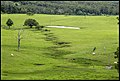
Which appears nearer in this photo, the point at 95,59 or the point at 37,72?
the point at 37,72

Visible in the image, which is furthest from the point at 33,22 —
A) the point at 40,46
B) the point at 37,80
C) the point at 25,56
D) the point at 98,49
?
the point at 37,80

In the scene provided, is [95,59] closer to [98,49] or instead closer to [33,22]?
[98,49]

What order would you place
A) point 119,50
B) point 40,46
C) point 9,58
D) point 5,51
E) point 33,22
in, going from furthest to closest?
point 33,22, point 40,46, point 5,51, point 9,58, point 119,50

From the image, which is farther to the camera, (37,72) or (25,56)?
(25,56)

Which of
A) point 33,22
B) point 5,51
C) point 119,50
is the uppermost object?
point 119,50

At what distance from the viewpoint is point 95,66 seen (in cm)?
7081

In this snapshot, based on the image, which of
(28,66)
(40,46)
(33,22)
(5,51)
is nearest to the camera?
(28,66)

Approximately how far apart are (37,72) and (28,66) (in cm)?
502

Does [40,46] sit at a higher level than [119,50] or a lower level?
lower

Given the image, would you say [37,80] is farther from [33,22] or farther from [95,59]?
[33,22]

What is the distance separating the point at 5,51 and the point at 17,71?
69.9ft

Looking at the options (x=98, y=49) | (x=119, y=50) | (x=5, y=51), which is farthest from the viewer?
(x=98, y=49)

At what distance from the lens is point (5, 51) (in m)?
82.9

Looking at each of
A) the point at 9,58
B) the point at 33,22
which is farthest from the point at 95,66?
the point at 33,22
